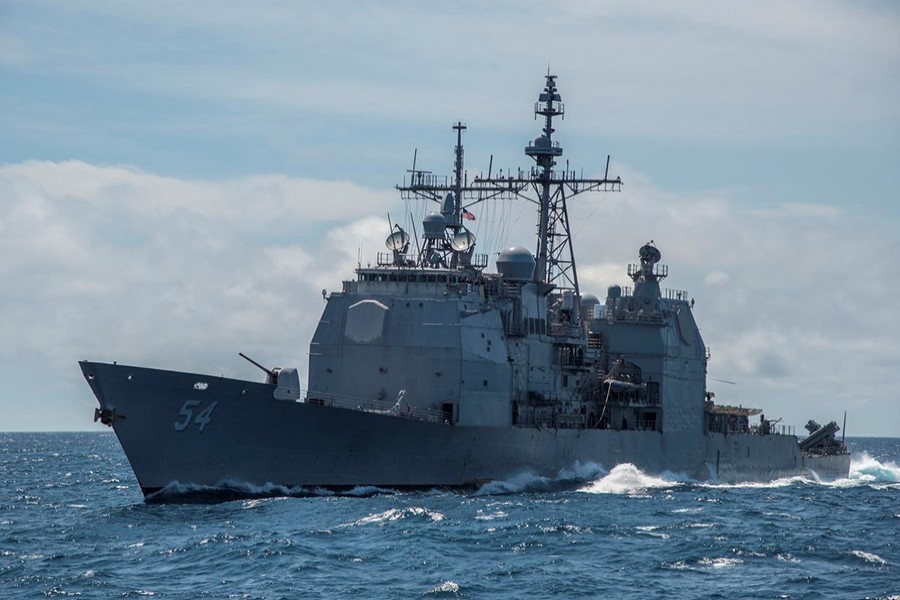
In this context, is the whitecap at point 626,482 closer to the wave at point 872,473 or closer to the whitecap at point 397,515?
the whitecap at point 397,515

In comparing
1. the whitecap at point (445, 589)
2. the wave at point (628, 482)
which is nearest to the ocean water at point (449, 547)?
the whitecap at point (445, 589)

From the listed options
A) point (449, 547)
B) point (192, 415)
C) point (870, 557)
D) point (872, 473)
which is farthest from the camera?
point (872, 473)

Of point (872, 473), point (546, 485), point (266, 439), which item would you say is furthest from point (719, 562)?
point (872, 473)

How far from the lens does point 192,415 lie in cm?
2850

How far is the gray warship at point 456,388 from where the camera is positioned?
1131 inches

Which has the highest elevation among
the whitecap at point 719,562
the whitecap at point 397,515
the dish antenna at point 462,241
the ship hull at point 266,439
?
the dish antenna at point 462,241

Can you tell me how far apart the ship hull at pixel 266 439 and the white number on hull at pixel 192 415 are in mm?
21

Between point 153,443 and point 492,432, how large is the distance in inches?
348

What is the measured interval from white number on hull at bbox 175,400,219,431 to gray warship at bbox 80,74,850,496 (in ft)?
0.11

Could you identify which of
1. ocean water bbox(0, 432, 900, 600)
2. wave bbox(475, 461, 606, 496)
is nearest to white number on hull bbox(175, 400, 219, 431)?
ocean water bbox(0, 432, 900, 600)

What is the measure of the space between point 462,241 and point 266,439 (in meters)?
8.93

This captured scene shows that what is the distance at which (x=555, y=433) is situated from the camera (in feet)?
118

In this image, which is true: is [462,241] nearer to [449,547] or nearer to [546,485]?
[546,485]

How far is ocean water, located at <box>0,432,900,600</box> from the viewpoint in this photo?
1969 cm
